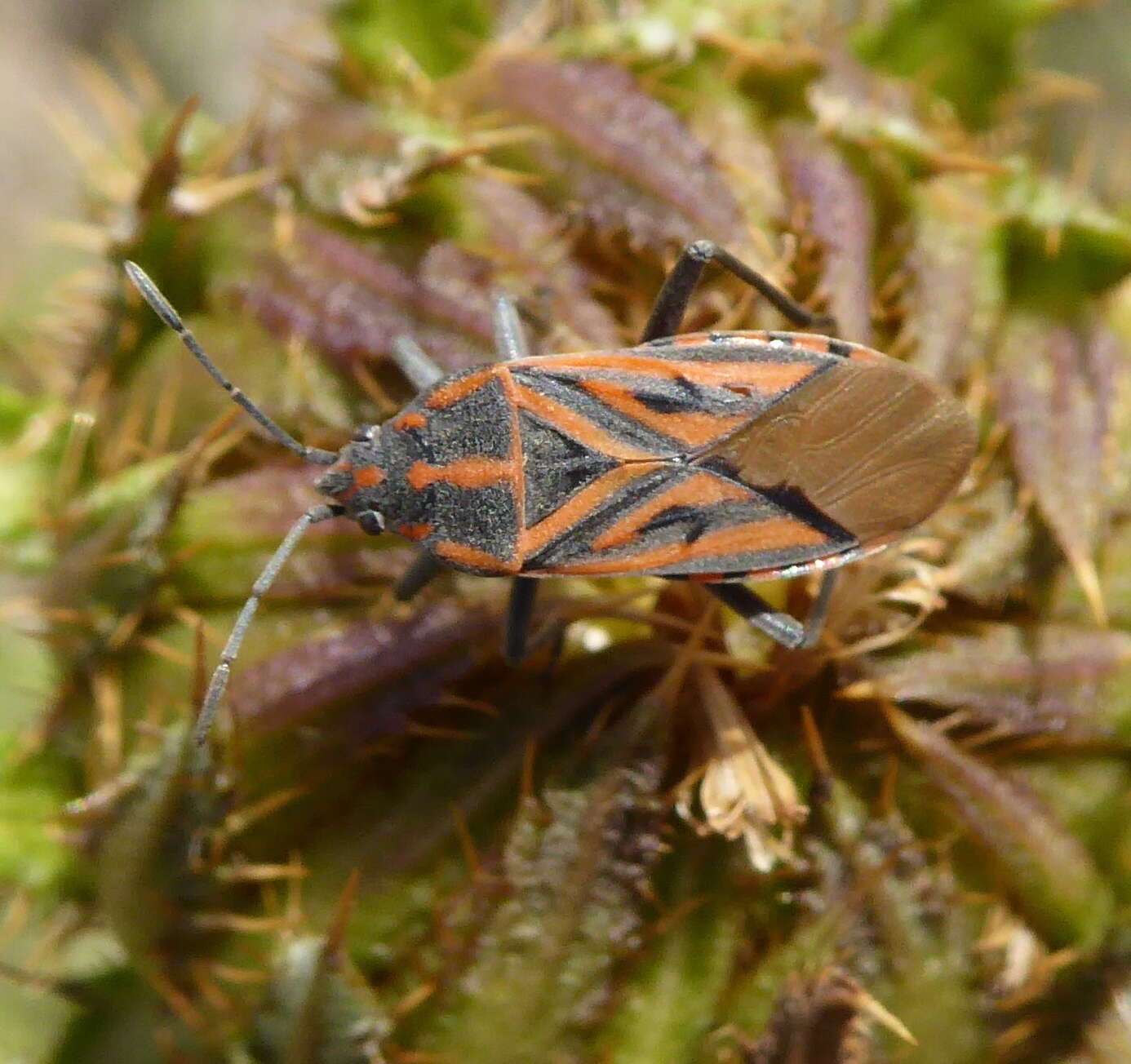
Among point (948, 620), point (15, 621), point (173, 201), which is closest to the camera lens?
point (948, 620)

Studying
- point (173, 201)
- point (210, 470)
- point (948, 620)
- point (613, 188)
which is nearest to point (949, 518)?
point (948, 620)

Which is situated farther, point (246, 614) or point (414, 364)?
point (414, 364)

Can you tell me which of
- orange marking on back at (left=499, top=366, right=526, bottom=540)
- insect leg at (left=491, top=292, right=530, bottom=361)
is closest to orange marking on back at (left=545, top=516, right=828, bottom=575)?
orange marking on back at (left=499, top=366, right=526, bottom=540)

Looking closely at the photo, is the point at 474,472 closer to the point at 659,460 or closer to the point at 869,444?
the point at 659,460

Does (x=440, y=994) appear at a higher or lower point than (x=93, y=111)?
lower

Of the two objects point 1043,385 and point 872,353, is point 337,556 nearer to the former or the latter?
point 872,353

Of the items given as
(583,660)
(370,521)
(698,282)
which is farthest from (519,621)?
(698,282)
